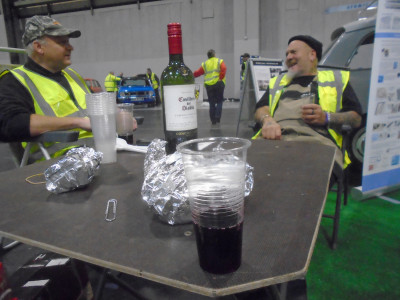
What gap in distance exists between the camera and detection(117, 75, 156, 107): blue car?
9.77 metres

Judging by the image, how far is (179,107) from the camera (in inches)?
35.3

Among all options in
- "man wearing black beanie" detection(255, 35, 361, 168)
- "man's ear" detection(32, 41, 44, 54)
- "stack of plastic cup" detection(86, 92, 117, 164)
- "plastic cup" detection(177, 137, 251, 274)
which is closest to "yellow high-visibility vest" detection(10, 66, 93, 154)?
"man's ear" detection(32, 41, 44, 54)

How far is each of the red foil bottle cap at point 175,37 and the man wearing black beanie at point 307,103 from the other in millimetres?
835

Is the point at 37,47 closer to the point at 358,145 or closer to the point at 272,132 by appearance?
the point at 272,132

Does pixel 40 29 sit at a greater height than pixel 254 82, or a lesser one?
greater

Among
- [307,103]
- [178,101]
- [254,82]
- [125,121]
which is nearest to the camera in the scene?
[178,101]

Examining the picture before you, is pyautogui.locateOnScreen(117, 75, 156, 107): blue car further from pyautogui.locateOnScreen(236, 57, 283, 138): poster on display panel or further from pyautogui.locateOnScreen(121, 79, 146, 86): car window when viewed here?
pyautogui.locateOnScreen(236, 57, 283, 138): poster on display panel

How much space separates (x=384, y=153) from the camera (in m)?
2.34

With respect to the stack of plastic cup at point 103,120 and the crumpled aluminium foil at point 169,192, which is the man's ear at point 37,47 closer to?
the stack of plastic cup at point 103,120

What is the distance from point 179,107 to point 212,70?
5771mm

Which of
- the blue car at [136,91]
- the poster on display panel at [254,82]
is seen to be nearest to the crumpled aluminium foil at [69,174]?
the poster on display panel at [254,82]

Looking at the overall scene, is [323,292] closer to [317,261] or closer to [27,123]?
[317,261]

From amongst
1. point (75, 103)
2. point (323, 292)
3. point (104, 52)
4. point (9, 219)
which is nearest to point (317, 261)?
point (323, 292)

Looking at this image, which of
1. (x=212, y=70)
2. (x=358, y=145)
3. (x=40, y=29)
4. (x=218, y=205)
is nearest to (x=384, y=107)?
(x=358, y=145)
